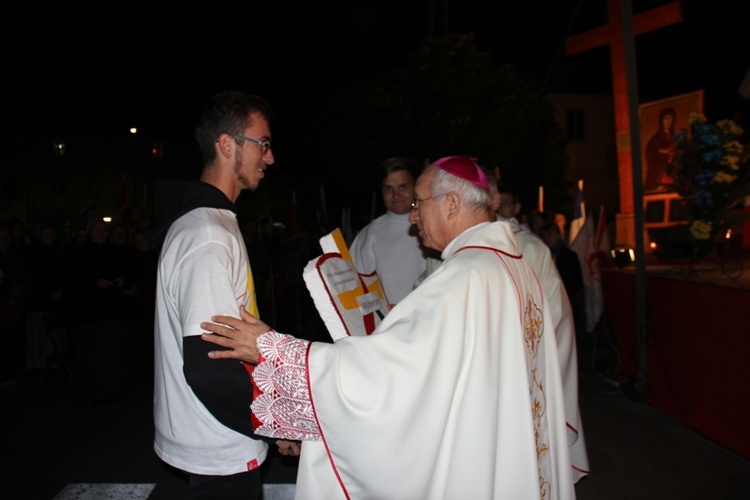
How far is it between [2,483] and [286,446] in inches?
147

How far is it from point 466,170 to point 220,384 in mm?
1154

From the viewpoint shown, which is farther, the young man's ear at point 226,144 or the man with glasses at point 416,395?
the young man's ear at point 226,144

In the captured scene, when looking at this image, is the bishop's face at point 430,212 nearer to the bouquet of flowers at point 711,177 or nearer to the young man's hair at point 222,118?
the young man's hair at point 222,118

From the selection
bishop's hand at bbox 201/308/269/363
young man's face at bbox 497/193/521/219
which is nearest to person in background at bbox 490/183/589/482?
young man's face at bbox 497/193/521/219

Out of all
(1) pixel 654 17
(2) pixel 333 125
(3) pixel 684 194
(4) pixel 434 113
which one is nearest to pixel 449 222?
(3) pixel 684 194

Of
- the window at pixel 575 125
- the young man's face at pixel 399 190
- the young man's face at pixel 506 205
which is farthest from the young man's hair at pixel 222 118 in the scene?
the window at pixel 575 125

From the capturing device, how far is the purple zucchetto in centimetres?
223

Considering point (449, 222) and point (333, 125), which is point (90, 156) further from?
point (449, 222)

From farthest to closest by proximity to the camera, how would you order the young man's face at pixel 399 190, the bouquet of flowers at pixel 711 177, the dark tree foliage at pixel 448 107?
1. the dark tree foliage at pixel 448 107
2. the bouquet of flowers at pixel 711 177
3. the young man's face at pixel 399 190

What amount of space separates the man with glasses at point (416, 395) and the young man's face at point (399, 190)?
9.25 ft

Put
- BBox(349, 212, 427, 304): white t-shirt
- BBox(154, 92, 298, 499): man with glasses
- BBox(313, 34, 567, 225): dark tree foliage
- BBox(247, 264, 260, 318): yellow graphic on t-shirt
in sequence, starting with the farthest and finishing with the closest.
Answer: BBox(313, 34, 567, 225): dark tree foliage < BBox(349, 212, 427, 304): white t-shirt < BBox(247, 264, 260, 318): yellow graphic on t-shirt < BBox(154, 92, 298, 499): man with glasses

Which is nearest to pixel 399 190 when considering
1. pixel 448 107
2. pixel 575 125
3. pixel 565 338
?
pixel 565 338

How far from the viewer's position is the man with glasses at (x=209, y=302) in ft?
6.28

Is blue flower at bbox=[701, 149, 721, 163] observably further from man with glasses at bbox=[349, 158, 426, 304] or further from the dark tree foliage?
the dark tree foliage
